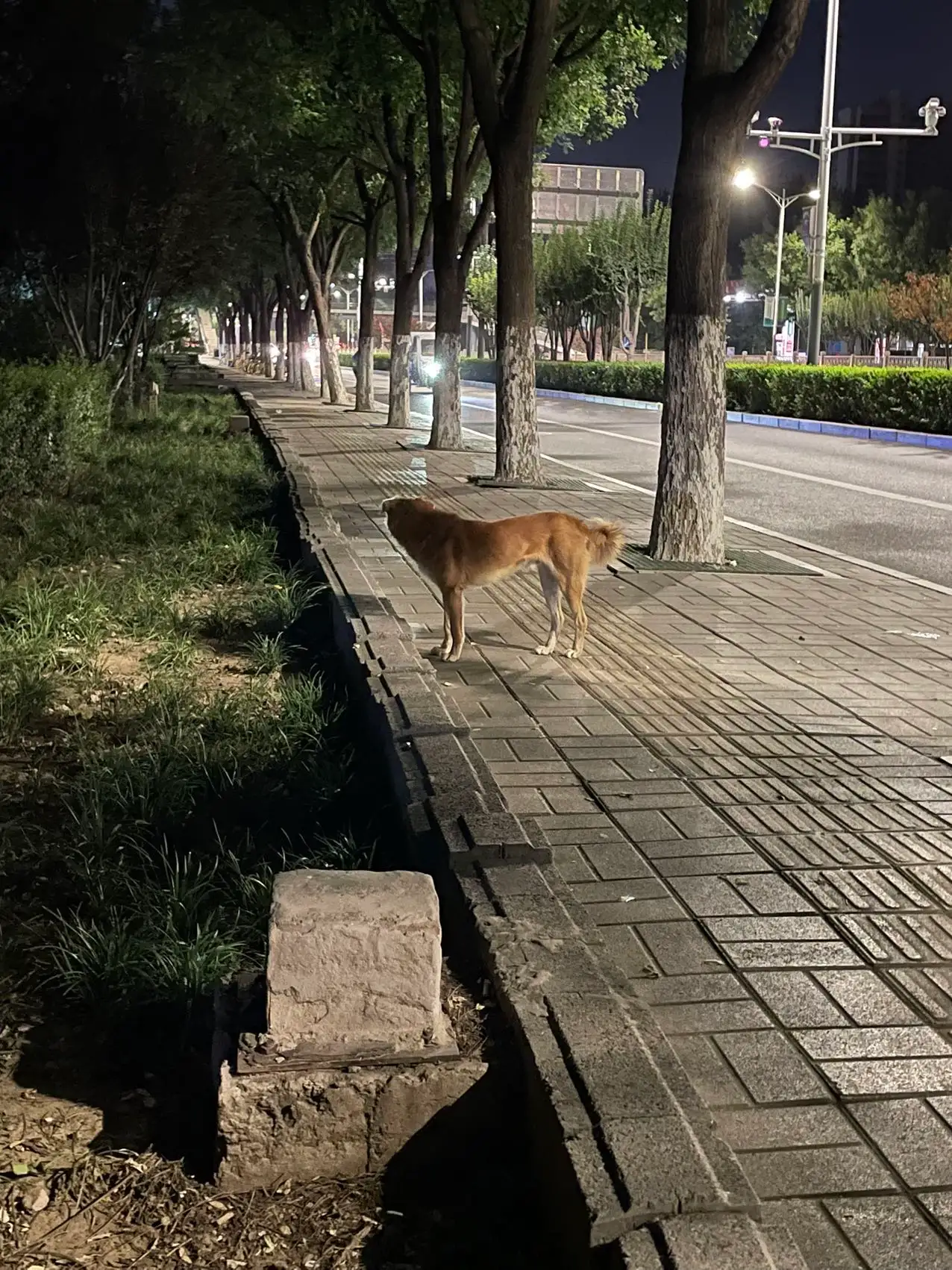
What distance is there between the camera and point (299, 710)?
18.5ft

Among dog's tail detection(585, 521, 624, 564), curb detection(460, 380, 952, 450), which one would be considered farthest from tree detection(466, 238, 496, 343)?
dog's tail detection(585, 521, 624, 564)

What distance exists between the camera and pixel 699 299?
31.8 ft

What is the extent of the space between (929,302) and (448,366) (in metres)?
43.2

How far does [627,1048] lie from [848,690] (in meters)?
3.96

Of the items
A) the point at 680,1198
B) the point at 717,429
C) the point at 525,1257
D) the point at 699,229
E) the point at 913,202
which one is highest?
the point at 913,202

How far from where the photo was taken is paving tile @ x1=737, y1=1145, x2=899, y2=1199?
2.50m

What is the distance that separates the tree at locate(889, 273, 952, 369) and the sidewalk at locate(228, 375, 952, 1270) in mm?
51040

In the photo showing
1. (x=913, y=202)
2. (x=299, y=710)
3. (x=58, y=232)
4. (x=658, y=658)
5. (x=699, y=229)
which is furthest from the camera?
(x=913, y=202)

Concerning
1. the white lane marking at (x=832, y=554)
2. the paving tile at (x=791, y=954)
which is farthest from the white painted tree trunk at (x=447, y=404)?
the paving tile at (x=791, y=954)

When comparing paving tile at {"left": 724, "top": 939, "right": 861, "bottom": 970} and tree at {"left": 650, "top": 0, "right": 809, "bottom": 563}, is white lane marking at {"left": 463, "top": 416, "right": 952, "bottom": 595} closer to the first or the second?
tree at {"left": 650, "top": 0, "right": 809, "bottom": 563}

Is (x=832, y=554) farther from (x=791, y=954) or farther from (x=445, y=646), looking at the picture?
(x=791, y=954)

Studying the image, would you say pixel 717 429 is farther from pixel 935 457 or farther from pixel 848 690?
pixel 935 457

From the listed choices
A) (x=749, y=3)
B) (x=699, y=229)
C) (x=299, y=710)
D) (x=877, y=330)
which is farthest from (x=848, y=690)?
(x=877, y=330)

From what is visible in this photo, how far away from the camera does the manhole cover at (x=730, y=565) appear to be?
9.61m
